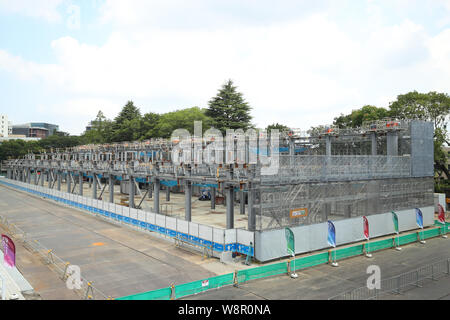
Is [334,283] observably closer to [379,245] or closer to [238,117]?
[379,245]

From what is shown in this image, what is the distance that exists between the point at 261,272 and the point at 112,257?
10480 millimetres

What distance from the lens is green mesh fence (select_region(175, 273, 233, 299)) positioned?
1567cm

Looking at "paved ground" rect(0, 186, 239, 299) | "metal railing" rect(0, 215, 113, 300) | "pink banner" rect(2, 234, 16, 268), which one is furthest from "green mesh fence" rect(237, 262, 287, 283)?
"pink banner" rect(2, 234, 16, 268)

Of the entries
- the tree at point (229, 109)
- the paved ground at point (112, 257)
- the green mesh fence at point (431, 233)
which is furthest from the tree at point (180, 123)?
the green mesh fence at point (431, 233)

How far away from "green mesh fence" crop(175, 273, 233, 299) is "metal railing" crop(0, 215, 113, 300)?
3.26 m

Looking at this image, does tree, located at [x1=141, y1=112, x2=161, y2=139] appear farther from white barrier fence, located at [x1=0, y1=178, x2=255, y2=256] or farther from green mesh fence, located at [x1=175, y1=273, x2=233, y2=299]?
green mesh fence, located at [x1=175, y1=273, x2=233, y2=299]

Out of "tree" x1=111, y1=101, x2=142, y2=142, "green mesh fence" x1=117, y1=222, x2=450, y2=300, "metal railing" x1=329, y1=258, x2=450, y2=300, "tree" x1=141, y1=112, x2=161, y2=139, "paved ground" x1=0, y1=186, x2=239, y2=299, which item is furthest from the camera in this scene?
"tree" x1=111, y1=101, x2=142, y2=142

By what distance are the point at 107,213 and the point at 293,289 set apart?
83.7 ft

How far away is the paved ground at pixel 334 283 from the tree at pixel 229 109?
45810 mm

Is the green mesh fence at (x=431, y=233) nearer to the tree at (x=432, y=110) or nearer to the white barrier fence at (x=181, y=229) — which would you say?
the white barrier fence at (x=181, y=229)

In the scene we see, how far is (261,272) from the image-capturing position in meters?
18.6

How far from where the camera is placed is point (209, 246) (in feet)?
75.7
